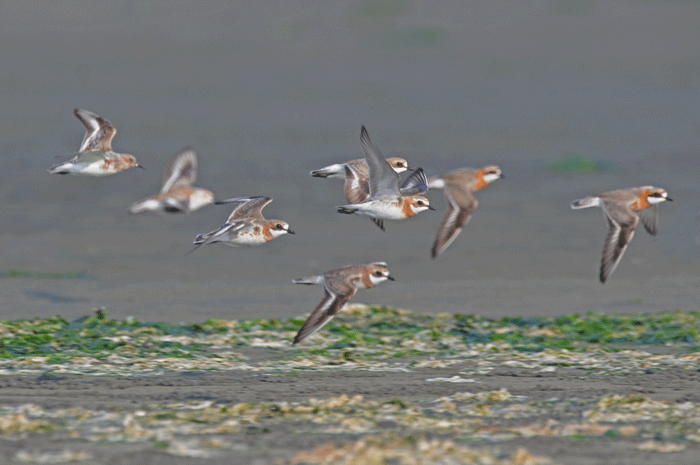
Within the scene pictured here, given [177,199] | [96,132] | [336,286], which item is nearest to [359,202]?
[336,286]

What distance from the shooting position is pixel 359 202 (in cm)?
1315

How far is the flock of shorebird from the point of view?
12336 millimetres

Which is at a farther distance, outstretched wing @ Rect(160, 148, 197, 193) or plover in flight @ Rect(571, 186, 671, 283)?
outstretched wing @ Rect(160, 148, 197, 193)

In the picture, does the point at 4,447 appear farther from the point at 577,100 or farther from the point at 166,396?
the point at 577,100

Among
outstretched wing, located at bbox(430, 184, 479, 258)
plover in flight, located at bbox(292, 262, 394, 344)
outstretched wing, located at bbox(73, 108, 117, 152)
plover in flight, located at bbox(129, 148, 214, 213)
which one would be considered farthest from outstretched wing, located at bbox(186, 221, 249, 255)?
outstretched wing, located at bbox(430, 184, 479, 258)

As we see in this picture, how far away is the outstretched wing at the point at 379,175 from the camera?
12156 mm

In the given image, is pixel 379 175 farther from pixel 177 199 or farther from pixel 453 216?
pixel 177 199

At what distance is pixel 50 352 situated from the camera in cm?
1312

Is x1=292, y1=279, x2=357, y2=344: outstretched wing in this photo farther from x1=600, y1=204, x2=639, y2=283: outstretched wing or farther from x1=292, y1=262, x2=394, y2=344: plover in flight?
x1=600, y1=204, x2=639, y2=283: outstretched wing

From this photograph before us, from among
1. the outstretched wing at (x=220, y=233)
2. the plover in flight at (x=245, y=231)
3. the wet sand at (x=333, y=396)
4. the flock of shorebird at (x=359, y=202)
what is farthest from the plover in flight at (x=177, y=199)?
the wet sand at (x=333, y=396)

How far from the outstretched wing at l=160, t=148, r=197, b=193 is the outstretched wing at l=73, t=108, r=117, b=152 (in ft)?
2.61

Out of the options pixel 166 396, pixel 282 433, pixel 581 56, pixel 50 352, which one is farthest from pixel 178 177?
pixel 581 56

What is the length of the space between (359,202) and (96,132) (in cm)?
330

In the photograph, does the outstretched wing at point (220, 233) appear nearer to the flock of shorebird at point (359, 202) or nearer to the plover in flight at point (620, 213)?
the flock of shorebird at point (359, 202)
